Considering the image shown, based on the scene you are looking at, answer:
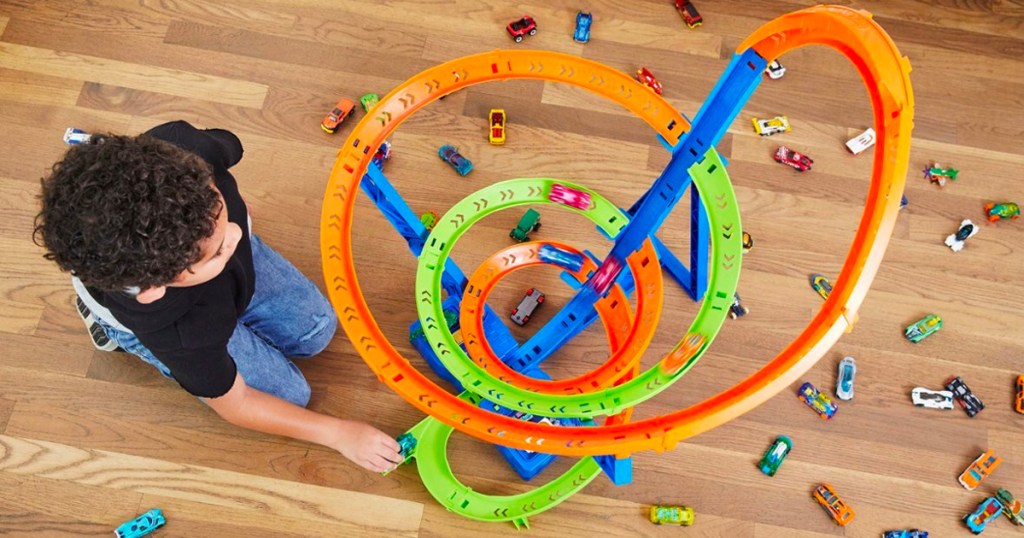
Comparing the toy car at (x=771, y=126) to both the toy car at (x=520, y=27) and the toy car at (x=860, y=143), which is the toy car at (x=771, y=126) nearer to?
the toy car at (x=860, y=143)

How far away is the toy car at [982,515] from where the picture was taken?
1876 millimetres

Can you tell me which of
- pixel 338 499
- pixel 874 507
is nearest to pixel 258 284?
pixel 338 499

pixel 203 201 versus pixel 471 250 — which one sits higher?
pixel 203 201

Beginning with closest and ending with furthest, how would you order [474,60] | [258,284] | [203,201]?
[203,201] < [474,60] < [258,284]

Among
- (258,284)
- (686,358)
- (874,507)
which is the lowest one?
(874,507)

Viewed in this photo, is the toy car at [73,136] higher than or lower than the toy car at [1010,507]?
lower

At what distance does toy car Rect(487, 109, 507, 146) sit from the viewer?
2172mm

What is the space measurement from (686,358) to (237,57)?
1582 millimetres

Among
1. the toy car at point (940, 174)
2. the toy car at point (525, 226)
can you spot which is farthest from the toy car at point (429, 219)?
the toy car at point (940, 174)

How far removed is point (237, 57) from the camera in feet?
7.45

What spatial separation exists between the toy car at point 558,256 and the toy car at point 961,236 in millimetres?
1031

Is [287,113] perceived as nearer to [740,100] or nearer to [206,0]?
[206,0]

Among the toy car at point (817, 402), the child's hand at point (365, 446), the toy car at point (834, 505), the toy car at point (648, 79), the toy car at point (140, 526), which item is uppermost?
the toy car at point (648, 79)

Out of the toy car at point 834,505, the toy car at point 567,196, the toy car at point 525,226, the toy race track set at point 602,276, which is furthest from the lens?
the toy car at point 525,226
